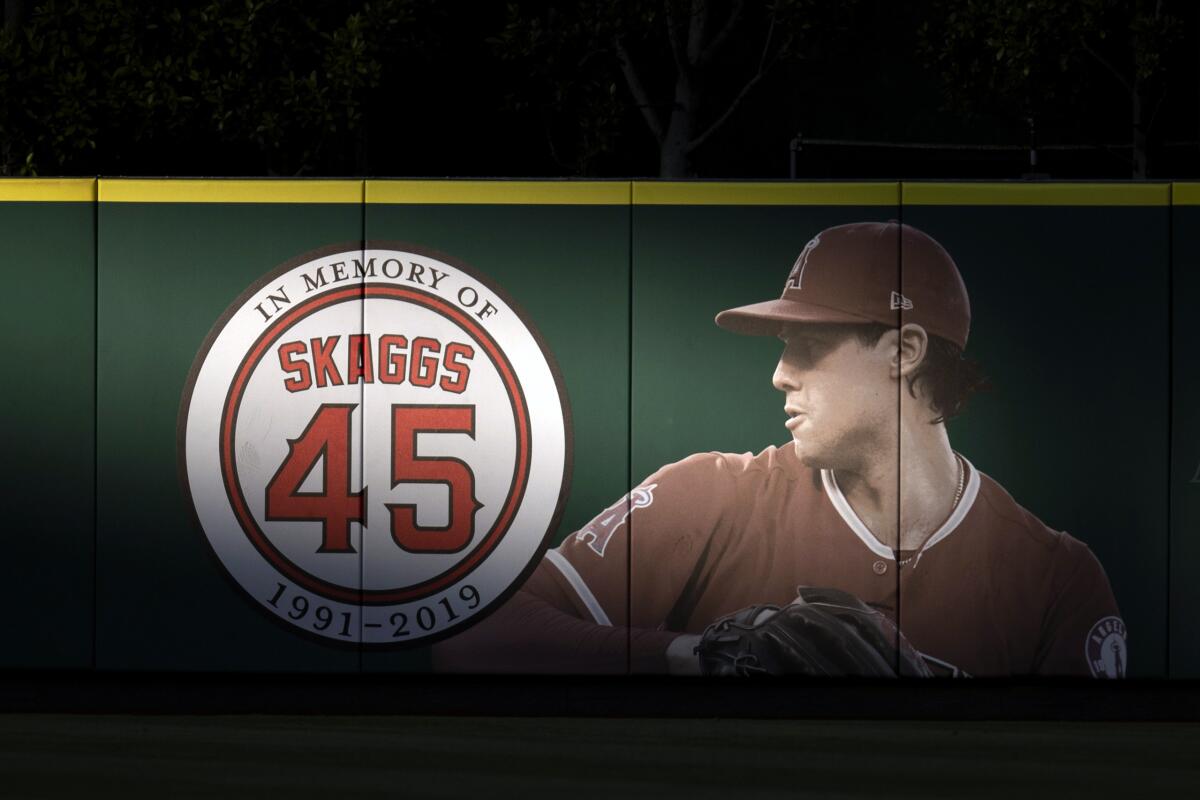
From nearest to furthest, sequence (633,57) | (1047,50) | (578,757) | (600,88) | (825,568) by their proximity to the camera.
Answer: (578,757)
(825,568)
(1047,50)
(600,88)
(633,57)

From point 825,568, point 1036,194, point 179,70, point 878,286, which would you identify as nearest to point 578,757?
point 825,568

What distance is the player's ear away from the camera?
10875 millimetres

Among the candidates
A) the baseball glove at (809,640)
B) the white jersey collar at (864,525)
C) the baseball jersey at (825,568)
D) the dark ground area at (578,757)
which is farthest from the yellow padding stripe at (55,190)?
the white jersey collar at (864,525)

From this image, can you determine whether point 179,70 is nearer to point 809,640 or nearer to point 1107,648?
point 809,640

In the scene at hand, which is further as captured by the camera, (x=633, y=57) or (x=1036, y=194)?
(x=633, y=57)

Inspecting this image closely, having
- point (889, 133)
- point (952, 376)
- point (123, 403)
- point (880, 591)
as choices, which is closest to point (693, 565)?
point (880, 591)

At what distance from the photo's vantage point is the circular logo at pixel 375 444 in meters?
11.0

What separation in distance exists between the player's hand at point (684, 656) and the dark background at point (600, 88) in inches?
200

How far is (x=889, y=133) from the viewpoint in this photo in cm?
1791

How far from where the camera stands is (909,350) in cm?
1088

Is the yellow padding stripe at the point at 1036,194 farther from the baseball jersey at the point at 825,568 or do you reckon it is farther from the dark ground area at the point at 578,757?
the dark ground area at the point at 578,757

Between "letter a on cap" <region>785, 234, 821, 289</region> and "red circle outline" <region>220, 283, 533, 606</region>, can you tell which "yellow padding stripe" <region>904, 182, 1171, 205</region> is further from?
"red circle outline" <region>220, 283, 533, 606</region>

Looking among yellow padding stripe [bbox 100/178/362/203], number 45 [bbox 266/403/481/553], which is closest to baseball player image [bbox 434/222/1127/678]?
number 45 [bbox 266/403/481/553]

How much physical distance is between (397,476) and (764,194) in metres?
2.65
